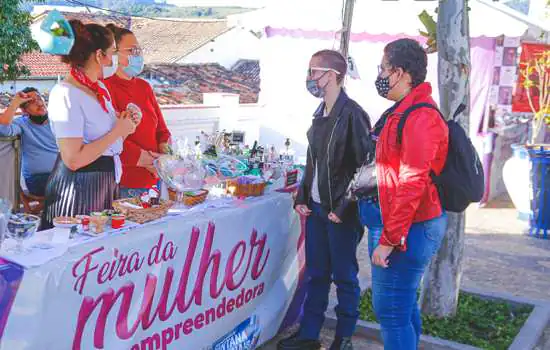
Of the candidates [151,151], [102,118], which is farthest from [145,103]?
[102,118]

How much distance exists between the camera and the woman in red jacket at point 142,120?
3451 millimetres

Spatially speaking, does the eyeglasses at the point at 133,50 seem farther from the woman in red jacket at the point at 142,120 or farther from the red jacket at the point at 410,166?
the red jacket at the point at 410,166

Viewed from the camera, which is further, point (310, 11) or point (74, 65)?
point (310, 11)

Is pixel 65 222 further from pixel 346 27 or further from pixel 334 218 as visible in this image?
pixel 346 27

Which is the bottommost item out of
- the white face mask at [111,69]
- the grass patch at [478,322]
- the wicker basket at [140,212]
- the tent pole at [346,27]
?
the grass patch at [478,322]

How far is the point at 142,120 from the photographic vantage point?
11.9ft

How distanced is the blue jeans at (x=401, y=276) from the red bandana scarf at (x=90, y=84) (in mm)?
1310

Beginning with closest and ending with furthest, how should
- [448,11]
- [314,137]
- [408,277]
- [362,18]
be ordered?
[408,277]
[314,137]
[448,11]
[362,18]

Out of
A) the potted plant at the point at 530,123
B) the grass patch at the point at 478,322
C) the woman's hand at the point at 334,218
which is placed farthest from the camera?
the potted plant at the point at 530,123

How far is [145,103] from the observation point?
370cm

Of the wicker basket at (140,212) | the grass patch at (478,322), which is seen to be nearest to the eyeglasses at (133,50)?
the wicker basket at (140,212)

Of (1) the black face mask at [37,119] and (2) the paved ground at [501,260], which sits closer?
(1) the black face mask at [37,119]

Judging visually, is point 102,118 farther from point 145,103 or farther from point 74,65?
point 145,103

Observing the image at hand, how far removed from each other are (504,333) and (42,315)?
10.0 ft
